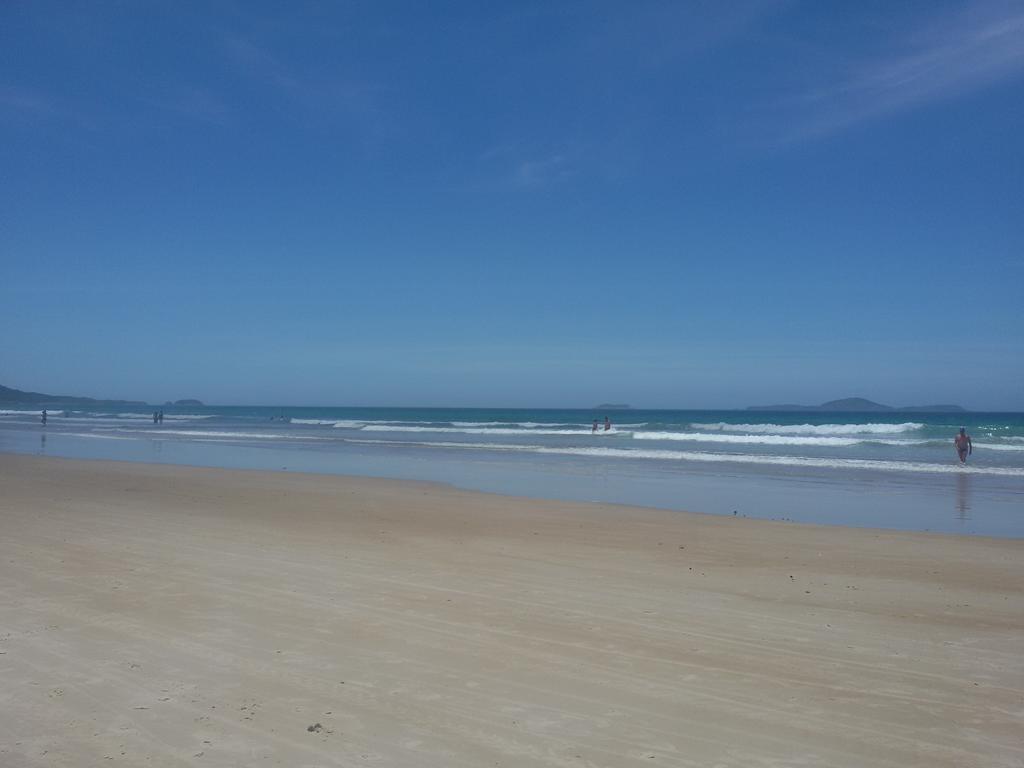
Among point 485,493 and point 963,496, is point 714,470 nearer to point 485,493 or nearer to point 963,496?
point 963,496

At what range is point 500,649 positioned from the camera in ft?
19.1

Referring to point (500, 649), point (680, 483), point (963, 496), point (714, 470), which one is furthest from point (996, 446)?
point (500, 649)

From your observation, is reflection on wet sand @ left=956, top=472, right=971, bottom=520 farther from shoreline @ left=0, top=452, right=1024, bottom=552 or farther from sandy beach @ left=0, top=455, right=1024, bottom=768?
sandy beach @ left=0, top=455, right=1024, bottom=768

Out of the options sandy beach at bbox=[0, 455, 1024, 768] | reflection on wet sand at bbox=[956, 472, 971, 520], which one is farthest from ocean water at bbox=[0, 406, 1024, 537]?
sandy beach at bbox=[0, 455, 1024, 768]

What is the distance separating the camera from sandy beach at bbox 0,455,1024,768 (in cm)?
421

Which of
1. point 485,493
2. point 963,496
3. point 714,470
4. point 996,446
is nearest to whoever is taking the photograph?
point 963,496

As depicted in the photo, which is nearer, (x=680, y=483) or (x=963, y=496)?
(x=963, y=496)

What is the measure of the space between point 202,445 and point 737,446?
83.6 feet

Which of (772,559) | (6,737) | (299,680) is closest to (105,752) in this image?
(6,737)

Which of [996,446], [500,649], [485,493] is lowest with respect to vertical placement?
[485,493]

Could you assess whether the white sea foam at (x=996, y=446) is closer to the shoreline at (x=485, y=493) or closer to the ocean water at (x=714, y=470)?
the ocean water at (x=714, y=470)

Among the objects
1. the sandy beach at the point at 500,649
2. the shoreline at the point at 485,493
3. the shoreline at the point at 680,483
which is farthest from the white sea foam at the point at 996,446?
the sandy beach at the point at 500,649

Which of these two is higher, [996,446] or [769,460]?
[996,446]

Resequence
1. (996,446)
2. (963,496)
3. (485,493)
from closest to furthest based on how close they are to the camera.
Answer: (963,496) → (485,493) → (996,446)
